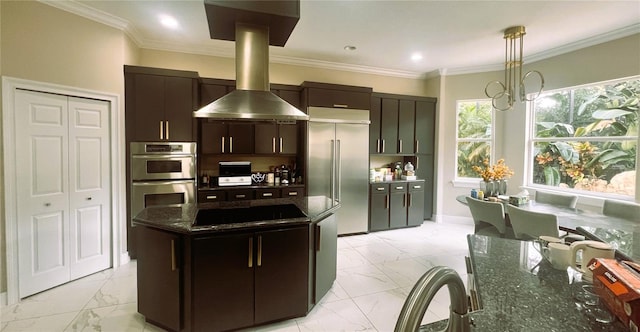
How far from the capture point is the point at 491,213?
2.94 meters

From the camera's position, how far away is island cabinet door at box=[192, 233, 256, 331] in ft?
6.66

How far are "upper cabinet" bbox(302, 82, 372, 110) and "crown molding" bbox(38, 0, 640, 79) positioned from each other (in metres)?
0.68

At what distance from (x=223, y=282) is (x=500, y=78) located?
5.43 metres

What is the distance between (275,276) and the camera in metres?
2.23

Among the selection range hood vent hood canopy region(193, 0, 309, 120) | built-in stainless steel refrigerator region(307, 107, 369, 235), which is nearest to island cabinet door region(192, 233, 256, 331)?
range hood vent hood canopy region(193, 0, 309, 120)

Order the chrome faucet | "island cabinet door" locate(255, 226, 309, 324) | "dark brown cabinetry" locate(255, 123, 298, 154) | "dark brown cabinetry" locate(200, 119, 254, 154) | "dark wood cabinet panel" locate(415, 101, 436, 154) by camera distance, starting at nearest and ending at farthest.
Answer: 1. the chrome faucet
2. "island cabinet door" locate(255, 226, 309, 324)
3. "dark brown cabinetry" locate(200, 119, 254, 154)
4. "dark brown cabinetry" locate(255, 123, 298, 154)
5. "dark wood cabinet panel" locate(415, 101, 436, 154)

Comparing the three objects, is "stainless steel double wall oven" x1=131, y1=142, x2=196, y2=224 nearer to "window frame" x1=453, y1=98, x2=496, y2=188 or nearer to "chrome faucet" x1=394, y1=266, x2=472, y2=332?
"chrome faucet" x1=394, y1=266, x2=472, y2=332

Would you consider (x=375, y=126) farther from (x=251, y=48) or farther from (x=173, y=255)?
(x=173, y=255)

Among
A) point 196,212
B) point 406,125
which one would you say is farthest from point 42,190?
point 406,125

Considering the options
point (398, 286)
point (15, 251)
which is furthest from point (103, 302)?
point (398, 286)

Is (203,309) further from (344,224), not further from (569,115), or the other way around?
(569,115)

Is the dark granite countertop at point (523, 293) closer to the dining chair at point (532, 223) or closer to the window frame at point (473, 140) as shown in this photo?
the dining chair at point (532, 223)

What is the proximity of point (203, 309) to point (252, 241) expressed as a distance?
0.58m

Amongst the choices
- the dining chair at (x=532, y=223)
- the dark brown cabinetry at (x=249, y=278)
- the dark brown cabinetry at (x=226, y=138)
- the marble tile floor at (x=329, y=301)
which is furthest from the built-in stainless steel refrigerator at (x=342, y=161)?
the dining chair at (x=532, y=223)
